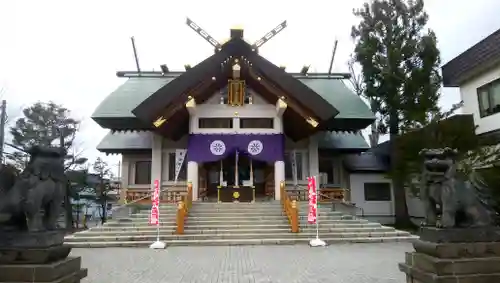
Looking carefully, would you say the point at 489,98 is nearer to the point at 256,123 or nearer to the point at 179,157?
the point at 256,123

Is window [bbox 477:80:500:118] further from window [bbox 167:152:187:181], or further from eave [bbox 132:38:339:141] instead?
window [bbox 167:152:187:181]

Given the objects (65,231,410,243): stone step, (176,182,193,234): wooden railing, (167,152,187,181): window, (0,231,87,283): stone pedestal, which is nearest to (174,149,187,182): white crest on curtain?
(167,152,187,181): window

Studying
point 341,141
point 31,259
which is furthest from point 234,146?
point 31,259

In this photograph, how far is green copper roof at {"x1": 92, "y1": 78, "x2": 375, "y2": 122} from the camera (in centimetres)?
1772

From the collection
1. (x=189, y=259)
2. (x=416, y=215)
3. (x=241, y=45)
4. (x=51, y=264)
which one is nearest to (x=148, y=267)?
(x=189, y=259)

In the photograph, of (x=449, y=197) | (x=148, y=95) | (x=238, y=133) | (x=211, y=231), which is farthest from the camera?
(x=148, y=95)

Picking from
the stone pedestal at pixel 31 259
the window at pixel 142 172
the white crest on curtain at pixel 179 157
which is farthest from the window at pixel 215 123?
the stone pedestal at pixel 31 259

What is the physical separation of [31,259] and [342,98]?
58.0ft

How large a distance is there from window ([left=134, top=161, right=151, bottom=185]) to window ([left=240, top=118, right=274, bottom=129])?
21.1 feet

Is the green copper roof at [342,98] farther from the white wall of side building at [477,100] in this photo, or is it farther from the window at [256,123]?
the white wall of side building at [477,100]

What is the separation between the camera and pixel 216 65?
52.5ft

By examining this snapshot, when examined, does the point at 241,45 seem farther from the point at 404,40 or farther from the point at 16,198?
the point at 16,198

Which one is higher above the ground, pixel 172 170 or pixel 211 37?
pixel 211 37

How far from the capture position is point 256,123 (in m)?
16.9
